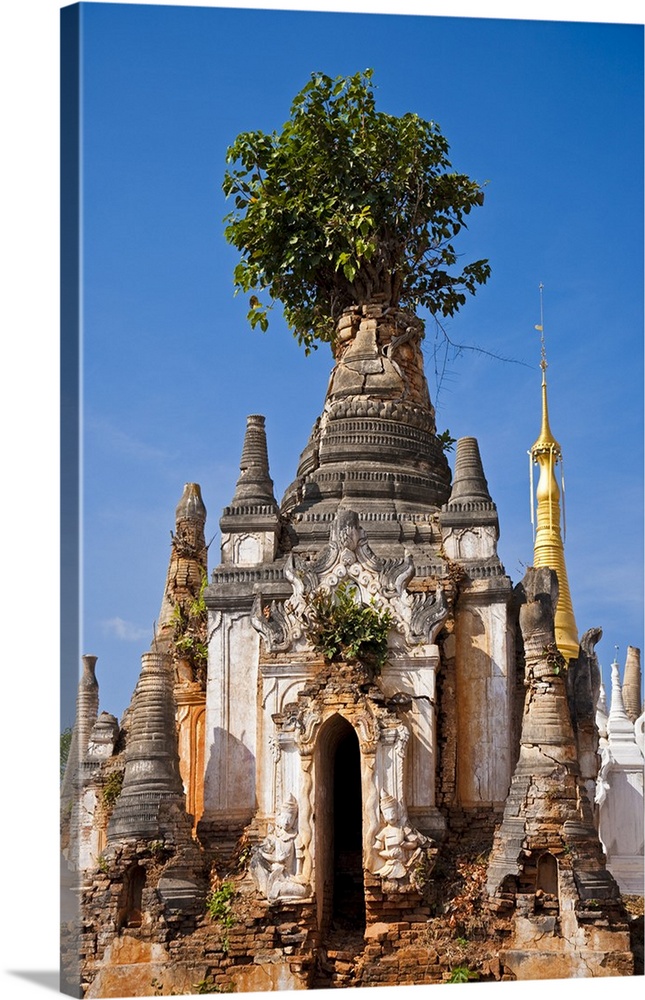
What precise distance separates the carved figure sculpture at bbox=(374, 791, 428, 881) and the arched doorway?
0.71 meters

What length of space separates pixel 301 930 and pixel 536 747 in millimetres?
2951

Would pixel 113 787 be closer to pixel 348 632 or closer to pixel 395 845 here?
pixel 348 632

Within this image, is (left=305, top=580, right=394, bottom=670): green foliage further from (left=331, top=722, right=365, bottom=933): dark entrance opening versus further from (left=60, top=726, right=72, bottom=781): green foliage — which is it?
(left=60, top=726, right=72, bottom=781): green foliage

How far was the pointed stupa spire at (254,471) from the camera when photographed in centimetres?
1795

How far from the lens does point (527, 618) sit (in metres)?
16.2

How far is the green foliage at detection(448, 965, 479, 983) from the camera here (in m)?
14.9

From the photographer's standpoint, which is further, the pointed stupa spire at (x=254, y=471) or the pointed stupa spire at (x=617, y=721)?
the pointed stupa spire at (x=617, y=721)

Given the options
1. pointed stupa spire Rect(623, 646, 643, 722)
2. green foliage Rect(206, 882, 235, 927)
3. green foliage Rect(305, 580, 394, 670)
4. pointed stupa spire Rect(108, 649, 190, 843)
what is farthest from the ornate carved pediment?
pointed stupa spire Rect(623, 646, 643, 722)

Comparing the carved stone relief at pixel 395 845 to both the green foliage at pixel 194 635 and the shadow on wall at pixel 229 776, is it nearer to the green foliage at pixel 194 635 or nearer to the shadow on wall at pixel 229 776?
the shadow on wall at pixel 229 776

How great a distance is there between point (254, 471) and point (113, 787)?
400 cm

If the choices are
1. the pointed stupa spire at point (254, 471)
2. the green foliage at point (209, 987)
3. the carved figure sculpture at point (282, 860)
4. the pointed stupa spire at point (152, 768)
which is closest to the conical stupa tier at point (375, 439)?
the pointed stupa spire at point (254, 471)

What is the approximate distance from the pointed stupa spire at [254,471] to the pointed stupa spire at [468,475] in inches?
83.2

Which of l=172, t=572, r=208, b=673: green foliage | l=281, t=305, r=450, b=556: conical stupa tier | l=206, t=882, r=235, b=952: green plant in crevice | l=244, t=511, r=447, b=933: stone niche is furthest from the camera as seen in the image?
l=172, t=572, r=208, b=673: green foliage

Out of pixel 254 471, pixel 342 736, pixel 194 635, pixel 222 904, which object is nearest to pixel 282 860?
pixel 222 904
